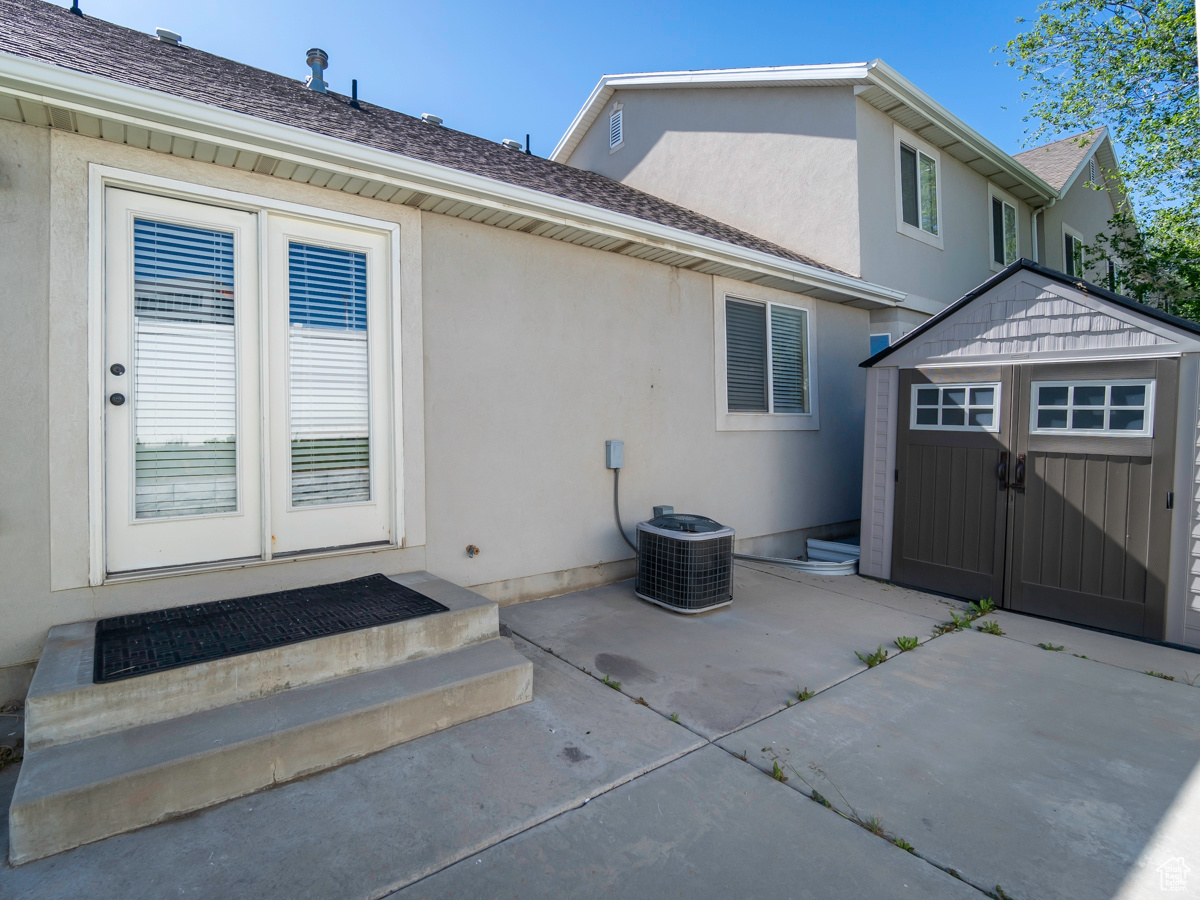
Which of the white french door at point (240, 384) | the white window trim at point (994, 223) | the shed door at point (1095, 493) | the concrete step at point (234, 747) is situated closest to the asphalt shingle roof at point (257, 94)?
the white french door at point (240, 384)

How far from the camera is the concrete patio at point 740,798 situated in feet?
6.06

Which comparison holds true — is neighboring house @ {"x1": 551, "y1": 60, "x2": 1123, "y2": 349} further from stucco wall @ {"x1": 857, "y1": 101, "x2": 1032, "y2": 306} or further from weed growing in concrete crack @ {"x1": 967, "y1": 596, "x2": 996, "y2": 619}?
weed growing in concrete crack @ {"x1": 967, "y1": 596, "x2": 996, "y2": 619}

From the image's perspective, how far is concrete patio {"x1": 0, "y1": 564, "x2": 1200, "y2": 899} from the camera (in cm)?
185

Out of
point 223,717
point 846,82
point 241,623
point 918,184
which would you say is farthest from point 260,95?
point 918,184

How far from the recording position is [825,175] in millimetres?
7090

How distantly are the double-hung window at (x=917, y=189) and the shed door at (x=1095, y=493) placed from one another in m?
3.85

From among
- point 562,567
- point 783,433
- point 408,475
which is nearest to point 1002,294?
point 783,433

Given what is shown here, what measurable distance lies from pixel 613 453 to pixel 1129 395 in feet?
11.4

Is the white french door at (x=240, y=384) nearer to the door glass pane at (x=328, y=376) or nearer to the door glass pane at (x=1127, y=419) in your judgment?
the door glass pane at (x=328, y=376)

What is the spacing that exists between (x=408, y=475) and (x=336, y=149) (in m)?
1.86

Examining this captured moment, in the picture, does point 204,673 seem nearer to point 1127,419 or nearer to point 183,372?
point 183,372

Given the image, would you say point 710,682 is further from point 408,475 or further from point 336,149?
point 336,149

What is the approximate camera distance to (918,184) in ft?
25.2

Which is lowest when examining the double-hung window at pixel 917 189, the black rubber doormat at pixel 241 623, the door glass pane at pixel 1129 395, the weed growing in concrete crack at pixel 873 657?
the weed growing in concrete crack at pixel 873 657
